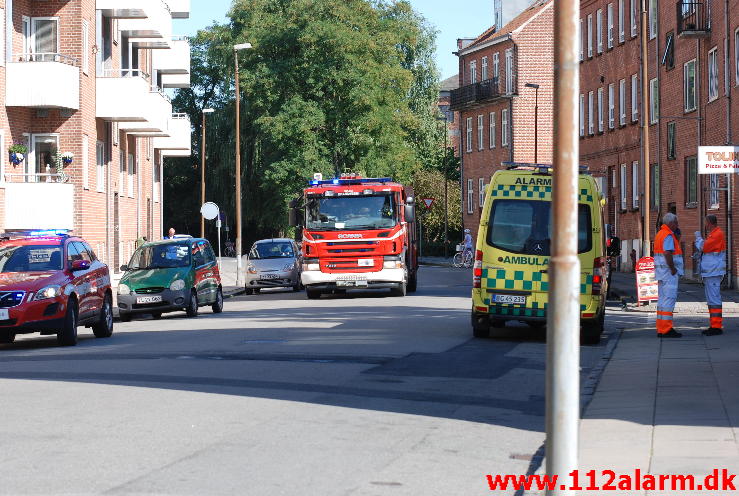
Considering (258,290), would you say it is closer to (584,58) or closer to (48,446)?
(584,58)

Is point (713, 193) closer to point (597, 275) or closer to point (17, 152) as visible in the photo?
point (17, 152)

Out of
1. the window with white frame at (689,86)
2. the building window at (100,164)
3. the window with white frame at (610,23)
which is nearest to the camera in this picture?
the window with white frame at (689,86)

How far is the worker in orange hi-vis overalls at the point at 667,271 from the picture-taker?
68.7 feet

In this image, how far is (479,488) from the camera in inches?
328

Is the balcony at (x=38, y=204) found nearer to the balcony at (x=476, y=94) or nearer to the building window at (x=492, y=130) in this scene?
the balcony at (x=476, y=94)

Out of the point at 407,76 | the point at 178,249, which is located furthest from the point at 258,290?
the point at 407,76

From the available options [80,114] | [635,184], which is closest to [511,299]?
[80,114]

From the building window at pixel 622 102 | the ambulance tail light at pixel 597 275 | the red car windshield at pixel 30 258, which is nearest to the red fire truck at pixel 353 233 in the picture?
the red car windshield at pixel 30 258

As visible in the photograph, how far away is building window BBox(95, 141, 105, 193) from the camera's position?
150 feet

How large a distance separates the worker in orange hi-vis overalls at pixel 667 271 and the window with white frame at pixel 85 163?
81.0 feet

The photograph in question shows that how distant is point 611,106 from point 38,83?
95.6 ft

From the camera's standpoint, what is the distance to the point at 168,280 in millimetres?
28391

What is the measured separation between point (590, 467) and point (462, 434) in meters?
1.84

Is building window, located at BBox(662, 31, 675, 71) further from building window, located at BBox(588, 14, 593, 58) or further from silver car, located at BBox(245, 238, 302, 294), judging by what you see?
silver car, located at BBox(245, 238, 302, 294)
